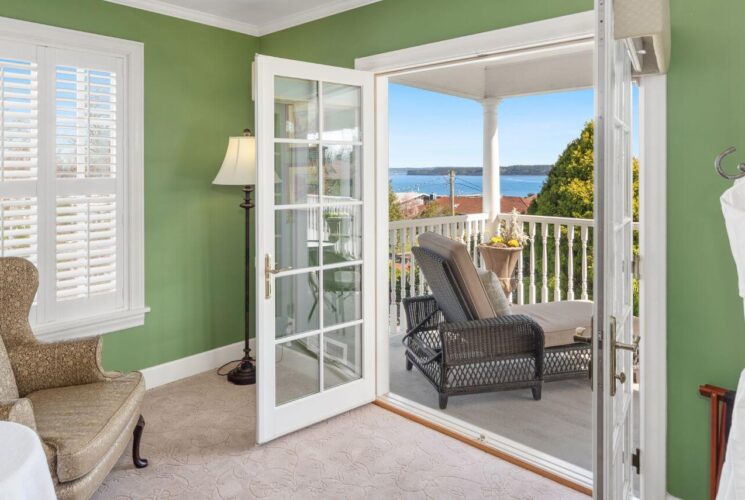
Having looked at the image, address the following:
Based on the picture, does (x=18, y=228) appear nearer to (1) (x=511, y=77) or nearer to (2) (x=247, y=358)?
(2) (x=247, y=358)

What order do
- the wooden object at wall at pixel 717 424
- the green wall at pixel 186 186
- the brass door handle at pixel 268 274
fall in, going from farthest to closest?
1. the green wall at pixel 186 186
2. the brass door handle at pixel 268 274
3. the wooden object at wall at pixel 717 424

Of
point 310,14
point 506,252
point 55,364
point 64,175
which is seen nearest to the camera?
point 55,364

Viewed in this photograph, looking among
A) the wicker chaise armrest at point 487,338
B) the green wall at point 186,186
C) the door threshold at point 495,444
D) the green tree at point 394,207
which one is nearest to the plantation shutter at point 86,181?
the green wall at point 186,186

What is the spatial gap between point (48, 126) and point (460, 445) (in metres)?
2.92

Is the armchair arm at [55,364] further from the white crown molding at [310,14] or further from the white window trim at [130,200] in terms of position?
the white crown molding at [310,14]

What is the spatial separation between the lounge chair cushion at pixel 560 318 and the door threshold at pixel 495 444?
2.92ft

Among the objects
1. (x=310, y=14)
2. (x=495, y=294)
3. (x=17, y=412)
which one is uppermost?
(x=310, y=14)

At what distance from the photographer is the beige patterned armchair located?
1932 millimetres

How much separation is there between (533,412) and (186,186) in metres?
2.76

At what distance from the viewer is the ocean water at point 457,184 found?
7.27 meters

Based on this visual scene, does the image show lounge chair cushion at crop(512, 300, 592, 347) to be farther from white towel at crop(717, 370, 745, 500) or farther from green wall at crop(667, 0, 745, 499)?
white towel at crop(717, 370, 745, 500)

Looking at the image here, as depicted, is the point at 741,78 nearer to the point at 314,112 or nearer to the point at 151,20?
the point at 314,112

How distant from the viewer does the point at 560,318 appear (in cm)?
366

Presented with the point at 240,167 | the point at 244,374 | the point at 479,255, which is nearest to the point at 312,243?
the point at 240,167
